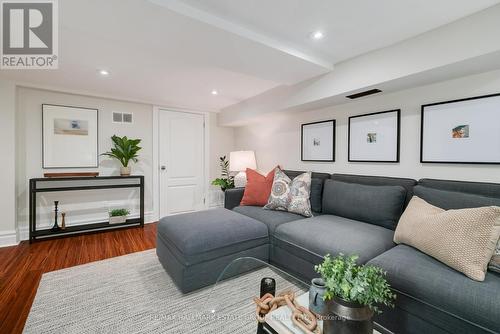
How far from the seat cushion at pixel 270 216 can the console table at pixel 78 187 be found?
1.99 meters

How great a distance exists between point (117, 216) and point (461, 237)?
399 centimetres

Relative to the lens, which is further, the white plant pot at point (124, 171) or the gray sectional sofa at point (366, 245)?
the white plant pot at point (124, 171)

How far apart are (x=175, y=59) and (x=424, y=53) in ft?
7.19

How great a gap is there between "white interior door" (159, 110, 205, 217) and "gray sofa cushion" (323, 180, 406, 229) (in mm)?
2686

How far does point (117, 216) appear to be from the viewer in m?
3.53

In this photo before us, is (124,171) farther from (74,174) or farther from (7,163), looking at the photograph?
(7,163)

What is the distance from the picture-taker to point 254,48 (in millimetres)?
1899

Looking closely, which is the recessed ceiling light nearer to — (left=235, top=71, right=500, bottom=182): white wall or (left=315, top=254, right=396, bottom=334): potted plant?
(left=235, top=71, right=500, bottom=182): white wall

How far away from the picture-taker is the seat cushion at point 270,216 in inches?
91.0

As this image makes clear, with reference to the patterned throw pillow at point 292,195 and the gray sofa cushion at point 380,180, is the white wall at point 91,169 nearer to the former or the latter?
the patterned throw pillow at point 292,195

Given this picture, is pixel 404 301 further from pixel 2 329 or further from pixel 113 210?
pixel 113 210

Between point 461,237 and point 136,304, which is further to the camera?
point 136,304

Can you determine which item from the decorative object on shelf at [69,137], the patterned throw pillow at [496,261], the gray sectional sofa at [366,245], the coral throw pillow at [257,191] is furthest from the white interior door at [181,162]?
the patterned throw pillow at [496,261]

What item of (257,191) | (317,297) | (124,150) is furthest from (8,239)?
A: (317,297)
